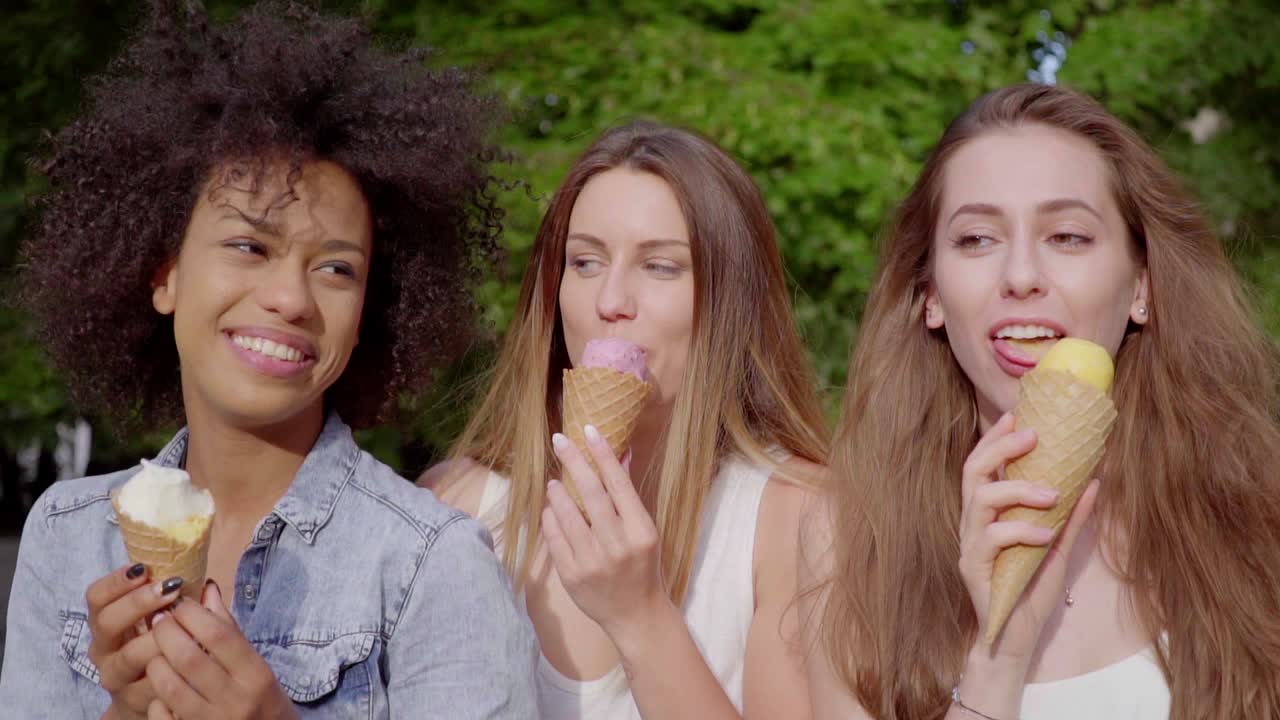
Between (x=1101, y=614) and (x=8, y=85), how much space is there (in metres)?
6.13

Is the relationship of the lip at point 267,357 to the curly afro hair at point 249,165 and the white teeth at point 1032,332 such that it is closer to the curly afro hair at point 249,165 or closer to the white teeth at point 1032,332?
the curly afro hair at point 249,165

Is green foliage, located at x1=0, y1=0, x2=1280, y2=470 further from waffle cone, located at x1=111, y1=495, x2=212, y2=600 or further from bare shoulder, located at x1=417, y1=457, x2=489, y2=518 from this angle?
waffle cone, located at x1=111, y1=495, x2=212, y2=600

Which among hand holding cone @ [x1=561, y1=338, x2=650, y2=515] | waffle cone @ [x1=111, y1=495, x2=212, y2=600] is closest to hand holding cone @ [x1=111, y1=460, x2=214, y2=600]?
waffle cone @ [x1=111, y1=495, x2=212, y2=600]

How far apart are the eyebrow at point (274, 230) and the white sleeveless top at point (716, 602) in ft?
3.77

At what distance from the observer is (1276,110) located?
8.74 m

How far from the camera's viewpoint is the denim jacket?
291cm

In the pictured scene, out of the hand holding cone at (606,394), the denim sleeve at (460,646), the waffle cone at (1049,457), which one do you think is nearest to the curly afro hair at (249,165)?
the hand holding cone at (606,394)

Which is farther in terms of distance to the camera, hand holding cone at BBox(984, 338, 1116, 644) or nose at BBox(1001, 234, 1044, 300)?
nose at BBox(1001, 234, 1044, 300)

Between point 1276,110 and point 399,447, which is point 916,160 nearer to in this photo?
point 399,447

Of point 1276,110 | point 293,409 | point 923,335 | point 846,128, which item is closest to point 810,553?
point 923,335

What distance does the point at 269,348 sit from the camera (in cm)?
302

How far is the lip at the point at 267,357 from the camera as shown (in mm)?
3021

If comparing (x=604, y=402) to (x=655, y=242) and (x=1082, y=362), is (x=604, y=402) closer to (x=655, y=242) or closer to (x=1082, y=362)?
(x=655, y=242)

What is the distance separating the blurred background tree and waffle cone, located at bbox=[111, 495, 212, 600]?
9.16 feet
